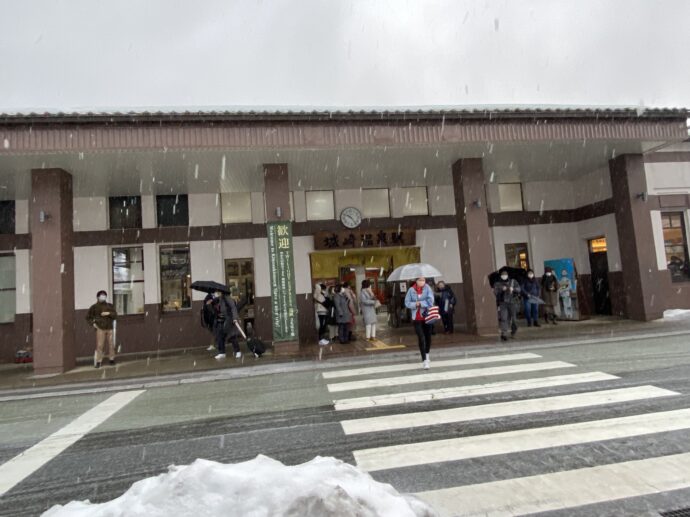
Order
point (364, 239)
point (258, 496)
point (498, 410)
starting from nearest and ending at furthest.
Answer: point (258, 496) → point (498, 410) → point (364, 239)

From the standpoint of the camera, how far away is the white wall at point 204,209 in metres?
14.6

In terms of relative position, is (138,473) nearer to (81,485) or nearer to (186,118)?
(81,485)

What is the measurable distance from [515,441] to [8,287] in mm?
15550

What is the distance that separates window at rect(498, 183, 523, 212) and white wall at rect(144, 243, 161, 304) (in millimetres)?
12216

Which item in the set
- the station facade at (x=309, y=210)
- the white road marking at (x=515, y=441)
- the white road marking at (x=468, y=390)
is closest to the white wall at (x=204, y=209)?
the station facade at (x=309, y=210)

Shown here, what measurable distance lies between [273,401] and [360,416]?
1.63 metres

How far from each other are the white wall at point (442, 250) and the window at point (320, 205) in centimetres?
323

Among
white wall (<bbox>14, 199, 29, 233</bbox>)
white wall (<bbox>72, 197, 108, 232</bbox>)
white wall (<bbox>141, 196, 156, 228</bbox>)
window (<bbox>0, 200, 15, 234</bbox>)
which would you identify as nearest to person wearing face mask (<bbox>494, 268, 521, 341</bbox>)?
white wall (<bbox>141, 196, 156, 228</bbox>)

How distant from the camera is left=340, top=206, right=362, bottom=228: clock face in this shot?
1512cm

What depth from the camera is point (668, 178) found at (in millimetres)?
14711

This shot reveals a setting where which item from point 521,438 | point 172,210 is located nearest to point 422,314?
point 521,438

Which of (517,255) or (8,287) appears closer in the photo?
(8,287)

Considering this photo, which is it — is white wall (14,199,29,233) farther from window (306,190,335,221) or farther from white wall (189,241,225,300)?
window (306,190,335,221)

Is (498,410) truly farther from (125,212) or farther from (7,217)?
(7,217)
